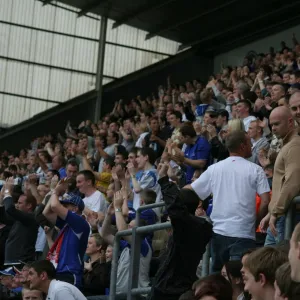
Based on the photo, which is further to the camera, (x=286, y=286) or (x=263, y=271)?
(x=263, y=271)

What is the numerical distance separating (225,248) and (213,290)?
1.89 metres

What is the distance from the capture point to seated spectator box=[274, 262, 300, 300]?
4.70 m

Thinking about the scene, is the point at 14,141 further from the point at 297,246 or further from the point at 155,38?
the point at 297,246

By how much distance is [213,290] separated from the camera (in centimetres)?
618

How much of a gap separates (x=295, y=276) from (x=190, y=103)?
1438 centimetres

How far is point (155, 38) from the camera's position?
29.8 meters

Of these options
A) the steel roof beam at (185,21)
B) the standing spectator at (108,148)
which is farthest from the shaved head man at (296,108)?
the steel roof beam at (185,21)

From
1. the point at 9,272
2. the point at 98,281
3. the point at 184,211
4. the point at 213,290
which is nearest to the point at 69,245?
the point at 98,281

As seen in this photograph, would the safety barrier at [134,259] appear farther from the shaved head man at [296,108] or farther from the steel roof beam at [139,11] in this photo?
the steel roof beam at [139,11]

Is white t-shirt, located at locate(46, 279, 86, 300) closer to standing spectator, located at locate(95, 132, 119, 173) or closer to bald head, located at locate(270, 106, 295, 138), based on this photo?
bald head, located at locate(270, 106, 295, 138)

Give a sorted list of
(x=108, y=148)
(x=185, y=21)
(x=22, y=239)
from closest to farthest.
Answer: (x=22, y=239) < (x=108, y=148) < (x=185, y=21)

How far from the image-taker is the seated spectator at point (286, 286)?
4.70 metres

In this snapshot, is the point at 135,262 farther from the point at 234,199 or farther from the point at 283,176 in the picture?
the point at 283,176

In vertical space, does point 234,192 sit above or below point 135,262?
above
